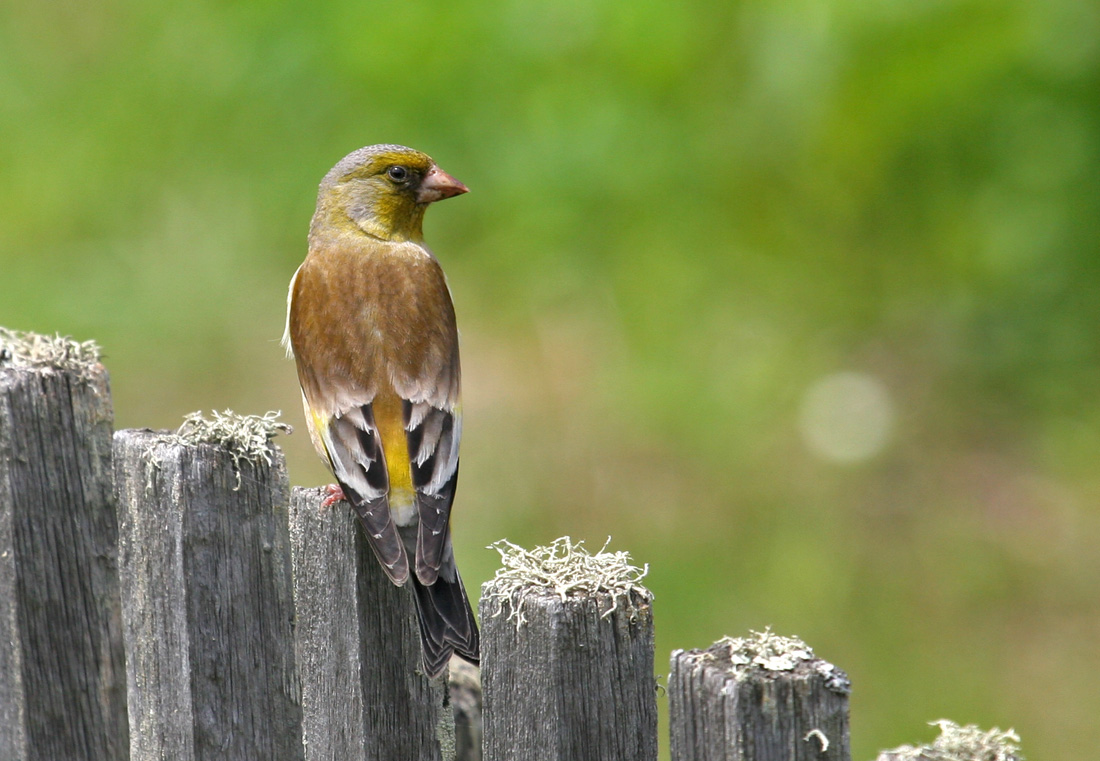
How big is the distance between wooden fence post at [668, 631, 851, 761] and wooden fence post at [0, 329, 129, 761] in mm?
1651

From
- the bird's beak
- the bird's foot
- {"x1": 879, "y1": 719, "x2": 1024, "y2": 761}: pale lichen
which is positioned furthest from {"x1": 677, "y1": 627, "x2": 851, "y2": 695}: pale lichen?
the bird's beak

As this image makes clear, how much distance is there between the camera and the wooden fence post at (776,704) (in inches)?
79.4

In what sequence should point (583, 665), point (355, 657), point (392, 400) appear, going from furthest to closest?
point (392, 400) < point (355, 657) < point (583, 665)

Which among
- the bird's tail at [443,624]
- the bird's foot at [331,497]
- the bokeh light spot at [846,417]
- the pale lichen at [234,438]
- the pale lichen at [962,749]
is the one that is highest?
the bokeh light spot at [846,417]

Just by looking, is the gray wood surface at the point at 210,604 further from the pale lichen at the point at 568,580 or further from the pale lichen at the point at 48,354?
the pale lichen at the point at 568,580

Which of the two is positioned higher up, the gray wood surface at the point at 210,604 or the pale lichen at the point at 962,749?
the gray wood surface at the point at 210,604

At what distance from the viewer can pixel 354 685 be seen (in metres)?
2.65

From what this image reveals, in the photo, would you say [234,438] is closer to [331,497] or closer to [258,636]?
[331,497]

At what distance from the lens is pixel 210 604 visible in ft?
8.89

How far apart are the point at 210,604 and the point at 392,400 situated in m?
0.94

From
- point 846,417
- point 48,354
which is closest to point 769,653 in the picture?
point 48,354

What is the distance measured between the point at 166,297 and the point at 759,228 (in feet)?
11.8

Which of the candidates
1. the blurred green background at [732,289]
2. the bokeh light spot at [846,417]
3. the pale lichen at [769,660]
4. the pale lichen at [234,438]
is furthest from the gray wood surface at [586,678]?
→ the bokeh light spot at [846,417]

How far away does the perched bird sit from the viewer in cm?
283
